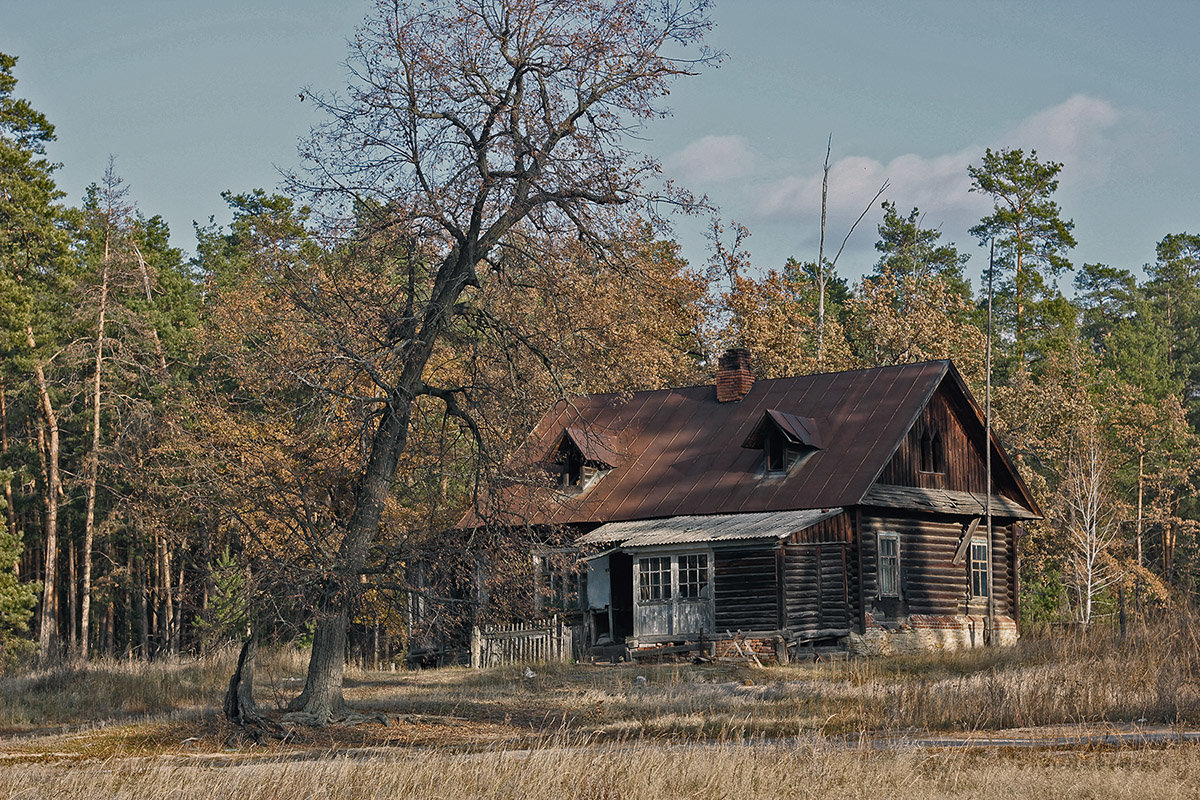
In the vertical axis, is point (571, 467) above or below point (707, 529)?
above

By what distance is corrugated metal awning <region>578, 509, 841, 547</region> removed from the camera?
30.3 meters

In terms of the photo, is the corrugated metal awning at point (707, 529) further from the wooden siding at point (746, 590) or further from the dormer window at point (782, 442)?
the dormer window at point (782, 442)

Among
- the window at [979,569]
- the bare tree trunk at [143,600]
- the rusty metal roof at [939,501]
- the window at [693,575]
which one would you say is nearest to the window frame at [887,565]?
the rusty metal roof at [939,501]

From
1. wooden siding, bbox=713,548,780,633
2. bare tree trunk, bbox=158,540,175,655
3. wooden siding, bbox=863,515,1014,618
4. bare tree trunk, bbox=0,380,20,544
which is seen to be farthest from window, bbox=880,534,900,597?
bare tree trunk, bbox=0,380,20,544

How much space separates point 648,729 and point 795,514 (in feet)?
45.6

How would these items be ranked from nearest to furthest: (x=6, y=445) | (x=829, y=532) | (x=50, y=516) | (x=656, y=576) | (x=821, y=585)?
(x=829, y=532) < (x=821, y=585) < (x=656, y=576) < (x=50, y=516) < (x=6, y=445)

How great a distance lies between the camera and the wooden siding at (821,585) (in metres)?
31.6

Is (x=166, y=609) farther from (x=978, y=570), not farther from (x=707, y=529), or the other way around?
(x=978, y=570)

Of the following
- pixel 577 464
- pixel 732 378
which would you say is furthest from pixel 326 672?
pixel 732 378

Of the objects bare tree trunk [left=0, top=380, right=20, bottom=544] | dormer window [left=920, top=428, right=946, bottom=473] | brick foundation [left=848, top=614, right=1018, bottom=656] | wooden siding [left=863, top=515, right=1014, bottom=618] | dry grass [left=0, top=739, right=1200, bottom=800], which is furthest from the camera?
bare tree trunk [left=0, top=380, right=20, bottom=544]

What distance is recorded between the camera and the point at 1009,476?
36688 mm

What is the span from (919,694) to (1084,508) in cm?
2892

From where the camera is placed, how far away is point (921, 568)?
33.8 meters

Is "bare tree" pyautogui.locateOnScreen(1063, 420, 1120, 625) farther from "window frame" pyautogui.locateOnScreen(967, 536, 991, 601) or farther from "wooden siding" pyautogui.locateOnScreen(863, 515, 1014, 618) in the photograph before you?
"wooden siding" pyautogui.locateOnScreen(863, 515, 1014, 618)
